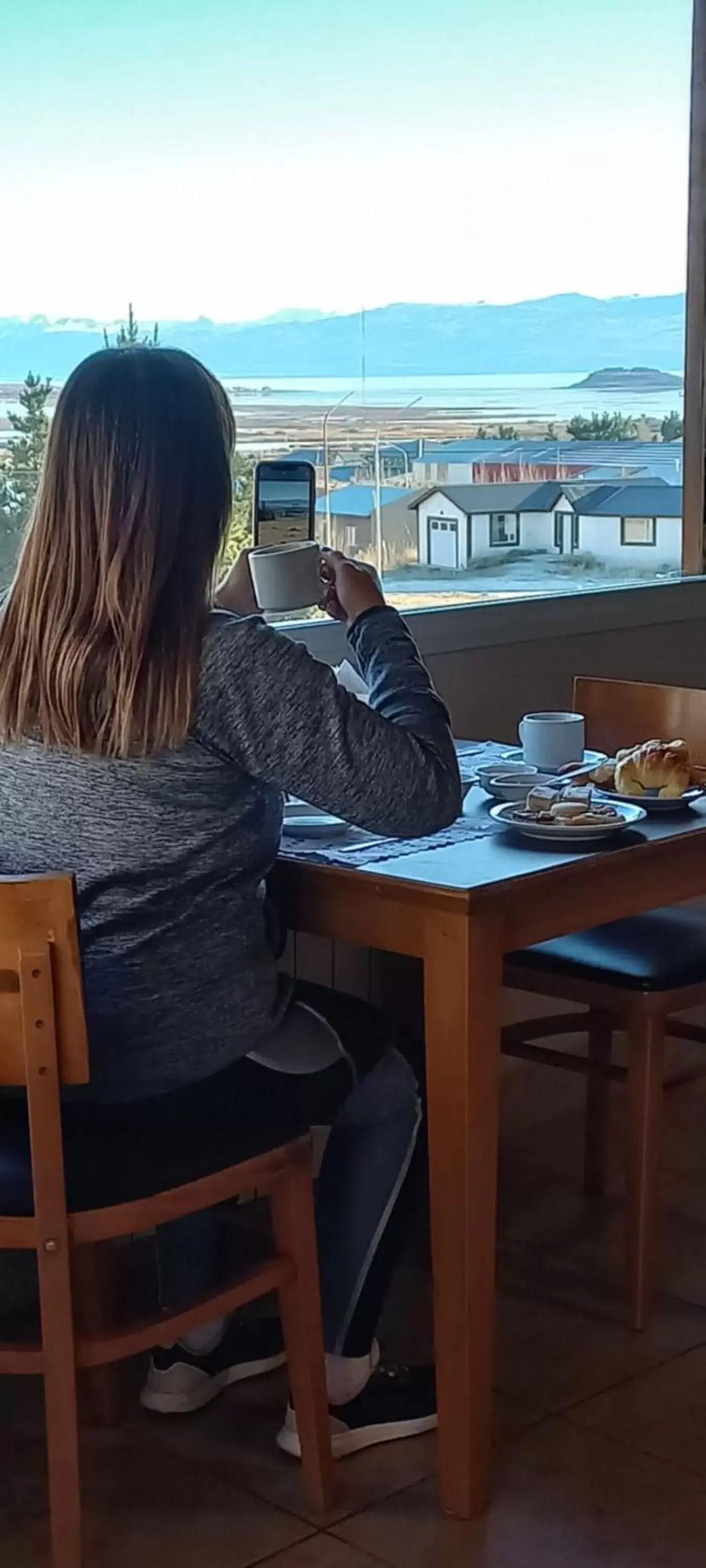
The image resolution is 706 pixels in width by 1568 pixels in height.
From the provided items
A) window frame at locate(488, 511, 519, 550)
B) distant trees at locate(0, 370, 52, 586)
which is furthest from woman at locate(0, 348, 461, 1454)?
window frame at locate(488, 511, 519, 550)

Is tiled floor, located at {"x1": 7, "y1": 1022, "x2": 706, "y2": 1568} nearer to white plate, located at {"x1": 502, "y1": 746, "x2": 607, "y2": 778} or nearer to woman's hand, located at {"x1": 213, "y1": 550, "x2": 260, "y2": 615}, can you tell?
white plate, located at {"x1": 502, "y1": 746, "x2": 607, "y2": 778}

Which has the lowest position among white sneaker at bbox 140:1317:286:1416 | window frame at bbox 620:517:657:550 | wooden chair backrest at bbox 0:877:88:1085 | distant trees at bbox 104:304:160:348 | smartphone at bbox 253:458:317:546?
white sneaker at bbox 140:1317:286:1416

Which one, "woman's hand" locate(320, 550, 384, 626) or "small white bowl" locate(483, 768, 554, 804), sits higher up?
"woman's hand" locate(320, 550, 384, 626)

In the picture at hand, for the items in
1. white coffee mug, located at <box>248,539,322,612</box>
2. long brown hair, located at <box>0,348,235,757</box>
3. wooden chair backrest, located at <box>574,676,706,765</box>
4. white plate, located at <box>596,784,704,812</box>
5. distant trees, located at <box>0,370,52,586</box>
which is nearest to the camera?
long brown hair, located at <box>0,348,235,757</box>

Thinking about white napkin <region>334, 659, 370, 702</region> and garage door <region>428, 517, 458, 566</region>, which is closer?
white napkin <region>334, 659, 370, 702</region>

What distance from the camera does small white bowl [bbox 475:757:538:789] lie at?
2.28 metres

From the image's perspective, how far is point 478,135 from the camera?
3.08 metres

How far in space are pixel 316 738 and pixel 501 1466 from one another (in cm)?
88

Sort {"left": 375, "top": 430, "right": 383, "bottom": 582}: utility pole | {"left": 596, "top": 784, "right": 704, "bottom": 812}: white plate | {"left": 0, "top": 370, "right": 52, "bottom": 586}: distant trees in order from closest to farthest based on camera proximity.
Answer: {"left": 596, "top": 784, "right": 704, "bottom": 812}: white plate → {"left": 0, "top": 370, "right": 52, "bottom": 586}: distant trees → {"left": 375, "top": 430, "right": 383, "bottom": 582}: utility pole

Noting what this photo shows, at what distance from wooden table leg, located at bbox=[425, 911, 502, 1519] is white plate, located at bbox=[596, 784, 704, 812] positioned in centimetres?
38

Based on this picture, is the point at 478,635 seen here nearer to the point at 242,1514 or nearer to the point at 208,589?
the point at 208,589

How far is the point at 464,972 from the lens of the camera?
1791 mm

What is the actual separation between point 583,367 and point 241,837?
1.87 metres

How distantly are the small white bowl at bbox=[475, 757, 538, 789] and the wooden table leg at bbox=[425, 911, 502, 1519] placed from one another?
47 centimetres
